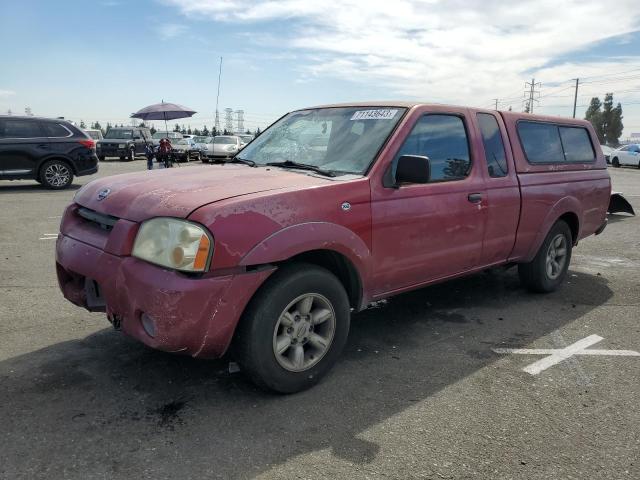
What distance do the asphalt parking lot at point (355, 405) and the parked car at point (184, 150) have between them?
2463cm

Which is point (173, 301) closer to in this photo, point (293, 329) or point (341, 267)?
point (293, 329)

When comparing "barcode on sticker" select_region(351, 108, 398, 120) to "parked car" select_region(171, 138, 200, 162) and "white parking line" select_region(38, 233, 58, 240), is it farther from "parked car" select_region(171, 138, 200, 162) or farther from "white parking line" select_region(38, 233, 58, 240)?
"parked car" select_region(171, 138, 200, 162)

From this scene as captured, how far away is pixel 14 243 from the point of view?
7.28m

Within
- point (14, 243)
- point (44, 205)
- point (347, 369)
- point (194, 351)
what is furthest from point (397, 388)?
point (44, 205)

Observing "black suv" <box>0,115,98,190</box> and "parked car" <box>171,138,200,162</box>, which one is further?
"parked car" <box>171,138,200,162</box>

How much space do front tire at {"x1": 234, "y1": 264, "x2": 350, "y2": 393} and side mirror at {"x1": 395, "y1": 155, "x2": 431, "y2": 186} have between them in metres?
0.86

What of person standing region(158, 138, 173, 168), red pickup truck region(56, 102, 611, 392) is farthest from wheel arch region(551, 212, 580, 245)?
person standing region(158, 138, 173, 168)

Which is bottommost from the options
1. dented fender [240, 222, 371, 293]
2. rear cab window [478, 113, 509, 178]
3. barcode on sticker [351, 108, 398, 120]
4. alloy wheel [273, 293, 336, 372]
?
alloy wheel [273, 293, 336, 372]

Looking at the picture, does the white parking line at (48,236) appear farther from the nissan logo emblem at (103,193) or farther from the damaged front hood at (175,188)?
the nissan logo emblem at (103,193)

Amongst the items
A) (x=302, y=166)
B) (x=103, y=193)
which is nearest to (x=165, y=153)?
(x=302, y=166)

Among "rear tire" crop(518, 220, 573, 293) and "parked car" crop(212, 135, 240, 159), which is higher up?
"parked car" crop(212, 135, 240, 159)

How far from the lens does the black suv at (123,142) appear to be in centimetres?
2775

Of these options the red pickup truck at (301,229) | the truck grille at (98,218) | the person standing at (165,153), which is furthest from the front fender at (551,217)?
the person standing at (165,153)

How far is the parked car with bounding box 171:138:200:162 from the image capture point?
28609 millimetres
